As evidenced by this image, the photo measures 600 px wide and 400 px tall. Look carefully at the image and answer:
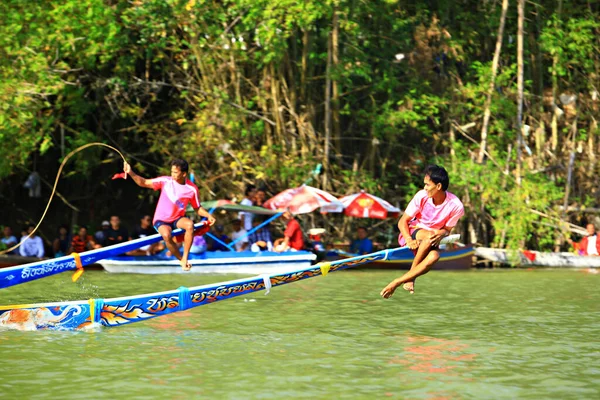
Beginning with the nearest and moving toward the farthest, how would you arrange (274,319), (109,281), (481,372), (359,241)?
(481,372), (274,319), (109,281), (359,241)

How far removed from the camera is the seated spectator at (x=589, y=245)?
23.6 m

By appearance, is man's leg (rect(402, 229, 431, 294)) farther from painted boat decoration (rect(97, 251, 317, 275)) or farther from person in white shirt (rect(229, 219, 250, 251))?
person in white shirt (rect(229, 219, 250, 251))

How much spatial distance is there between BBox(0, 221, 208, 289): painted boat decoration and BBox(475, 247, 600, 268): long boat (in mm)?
11769

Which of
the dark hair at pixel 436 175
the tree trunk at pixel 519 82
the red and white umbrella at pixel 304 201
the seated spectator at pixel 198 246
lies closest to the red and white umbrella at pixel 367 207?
the red and white umbrella at pixel 304 201

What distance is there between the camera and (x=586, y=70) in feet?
84.3

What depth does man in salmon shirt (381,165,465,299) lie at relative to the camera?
1090cm

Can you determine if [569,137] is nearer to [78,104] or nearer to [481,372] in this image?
[78,104]

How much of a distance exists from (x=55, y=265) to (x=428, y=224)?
4.45 m

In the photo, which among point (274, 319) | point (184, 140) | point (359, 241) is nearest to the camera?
point (274, 319)

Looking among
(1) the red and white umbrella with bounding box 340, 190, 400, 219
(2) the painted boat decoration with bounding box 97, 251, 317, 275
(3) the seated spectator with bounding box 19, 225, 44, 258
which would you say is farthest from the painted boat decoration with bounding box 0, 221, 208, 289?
(3) the seated spectator with bounding box 19, 225, 44, 258

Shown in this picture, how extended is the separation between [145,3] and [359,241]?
7.02 meters

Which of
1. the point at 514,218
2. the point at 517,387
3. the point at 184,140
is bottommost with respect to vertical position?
the point at 517,387

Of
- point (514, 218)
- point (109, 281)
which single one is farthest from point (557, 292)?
point (109, 281)

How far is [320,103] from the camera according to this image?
2584 centimetres
